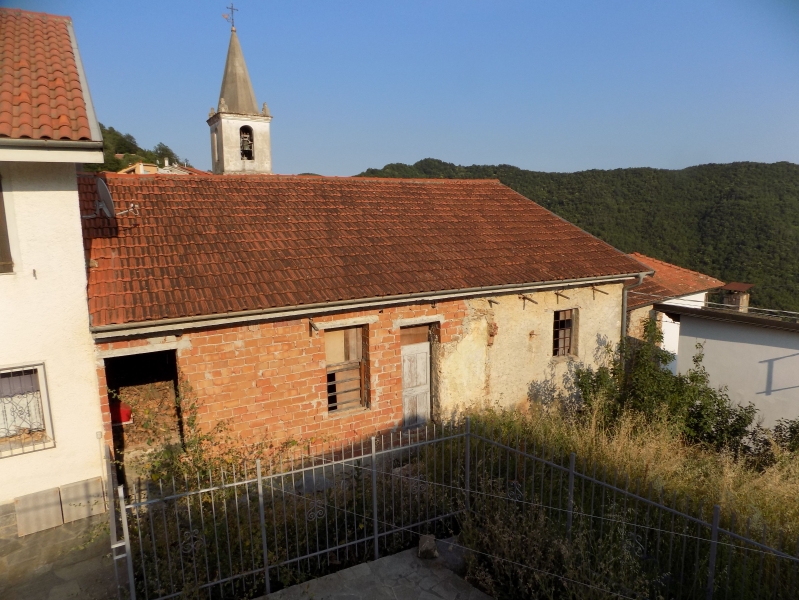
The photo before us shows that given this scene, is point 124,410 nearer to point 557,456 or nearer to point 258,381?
point 258,381

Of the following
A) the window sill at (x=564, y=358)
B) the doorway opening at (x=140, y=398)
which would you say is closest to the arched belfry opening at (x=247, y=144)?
the doorway opening at (x=140, y=398)

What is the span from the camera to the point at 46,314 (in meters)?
6.68

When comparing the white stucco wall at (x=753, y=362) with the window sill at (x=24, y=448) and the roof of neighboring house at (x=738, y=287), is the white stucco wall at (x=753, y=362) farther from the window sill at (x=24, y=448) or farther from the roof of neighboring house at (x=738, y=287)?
the window sill at (x=24, y=448)

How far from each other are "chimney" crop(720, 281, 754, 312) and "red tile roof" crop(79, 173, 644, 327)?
8.19m

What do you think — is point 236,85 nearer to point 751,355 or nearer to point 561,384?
point 561,384

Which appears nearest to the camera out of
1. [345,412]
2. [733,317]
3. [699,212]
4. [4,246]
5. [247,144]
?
[4,246]

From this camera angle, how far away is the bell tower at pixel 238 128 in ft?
50.9

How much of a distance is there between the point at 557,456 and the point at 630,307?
9.16 meters

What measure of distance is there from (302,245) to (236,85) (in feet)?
32.2

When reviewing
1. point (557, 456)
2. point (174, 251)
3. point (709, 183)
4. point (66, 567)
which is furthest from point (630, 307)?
point (709, 183)

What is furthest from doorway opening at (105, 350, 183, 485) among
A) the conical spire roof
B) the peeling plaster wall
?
the conical spire roof

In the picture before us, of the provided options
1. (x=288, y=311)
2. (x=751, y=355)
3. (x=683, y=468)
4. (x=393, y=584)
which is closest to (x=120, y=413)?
(x=288, y=311)

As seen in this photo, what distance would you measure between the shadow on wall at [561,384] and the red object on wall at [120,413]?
25.8ft

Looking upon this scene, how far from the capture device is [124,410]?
9.11 meters
